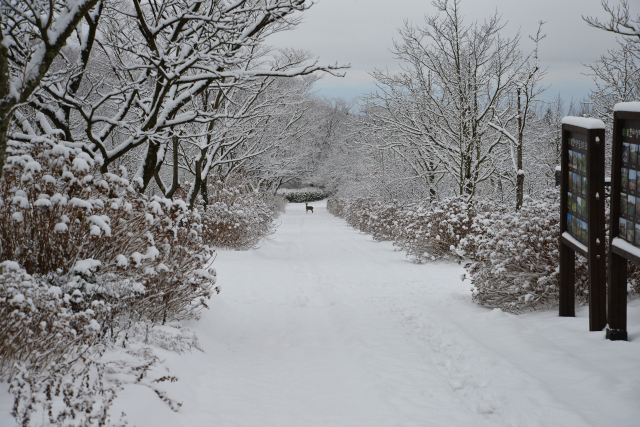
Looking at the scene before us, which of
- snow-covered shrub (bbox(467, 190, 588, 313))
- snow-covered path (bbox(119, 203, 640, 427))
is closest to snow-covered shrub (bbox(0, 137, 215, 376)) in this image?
snow-covered path (bbox(119, 203, 640, 427))

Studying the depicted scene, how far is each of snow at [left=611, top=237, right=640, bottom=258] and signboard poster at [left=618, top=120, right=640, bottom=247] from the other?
0.03m

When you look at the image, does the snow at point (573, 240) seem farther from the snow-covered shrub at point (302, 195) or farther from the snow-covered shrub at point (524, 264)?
the snow-covered shrub at point (302, 195)

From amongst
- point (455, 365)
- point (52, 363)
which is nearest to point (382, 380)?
point (455, 365)

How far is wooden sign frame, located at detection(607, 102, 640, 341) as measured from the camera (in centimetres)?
393

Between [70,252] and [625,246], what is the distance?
16.1 feet

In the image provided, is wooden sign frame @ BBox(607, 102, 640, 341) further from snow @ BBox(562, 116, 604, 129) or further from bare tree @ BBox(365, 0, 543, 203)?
bare tree @ BBox(365, 0, 543, 203)

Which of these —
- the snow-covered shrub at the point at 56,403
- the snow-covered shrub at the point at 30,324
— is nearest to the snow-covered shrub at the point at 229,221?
the snow-covered shrub at the point at 30,324

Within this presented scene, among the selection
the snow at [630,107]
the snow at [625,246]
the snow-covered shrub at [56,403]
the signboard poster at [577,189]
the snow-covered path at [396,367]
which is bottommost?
the snow-covered path at [396,367]

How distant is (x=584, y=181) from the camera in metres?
5.03

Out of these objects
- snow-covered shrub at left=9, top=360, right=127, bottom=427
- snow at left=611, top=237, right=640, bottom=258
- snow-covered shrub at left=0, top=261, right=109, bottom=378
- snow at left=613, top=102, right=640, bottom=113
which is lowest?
snow-covered shrub at left=9, top=360, right=127, bottom=427

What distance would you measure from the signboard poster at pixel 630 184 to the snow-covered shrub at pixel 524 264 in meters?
1.88

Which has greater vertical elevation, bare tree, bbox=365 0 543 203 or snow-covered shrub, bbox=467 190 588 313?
bare tree, bbox=365 0 543 203

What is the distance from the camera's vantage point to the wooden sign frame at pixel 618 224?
155 inches

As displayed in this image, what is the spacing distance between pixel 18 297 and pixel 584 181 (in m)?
5.17
